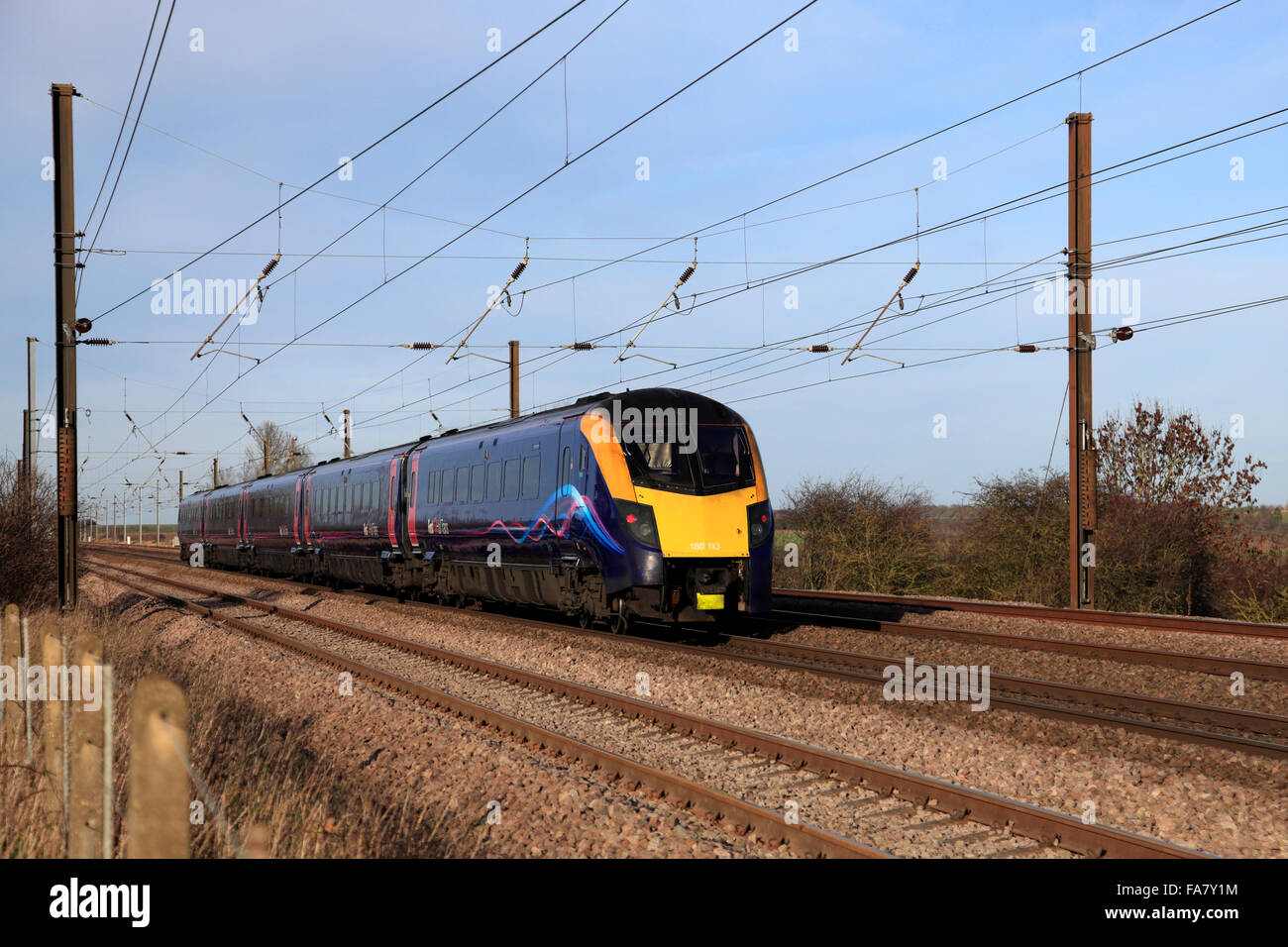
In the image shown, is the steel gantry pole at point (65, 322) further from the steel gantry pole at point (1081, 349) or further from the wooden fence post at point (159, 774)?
the steel gantry pole at point (1081, 349)

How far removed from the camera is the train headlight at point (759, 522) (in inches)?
585

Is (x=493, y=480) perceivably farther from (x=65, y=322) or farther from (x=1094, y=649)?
(x=1094, y=649)

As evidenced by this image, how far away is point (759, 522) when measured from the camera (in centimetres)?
1502

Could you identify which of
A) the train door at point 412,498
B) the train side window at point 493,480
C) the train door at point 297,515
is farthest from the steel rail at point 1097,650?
the train door at point 297,515

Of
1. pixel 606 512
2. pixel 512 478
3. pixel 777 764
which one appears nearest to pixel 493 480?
pixel 512 478

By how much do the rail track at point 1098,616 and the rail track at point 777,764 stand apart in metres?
9.36

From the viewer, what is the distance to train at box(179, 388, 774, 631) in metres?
14.2

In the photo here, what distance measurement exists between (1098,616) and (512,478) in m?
9.95

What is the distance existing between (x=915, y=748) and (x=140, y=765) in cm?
664

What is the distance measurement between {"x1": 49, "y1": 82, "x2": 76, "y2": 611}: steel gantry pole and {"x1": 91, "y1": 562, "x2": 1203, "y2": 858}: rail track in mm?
7977

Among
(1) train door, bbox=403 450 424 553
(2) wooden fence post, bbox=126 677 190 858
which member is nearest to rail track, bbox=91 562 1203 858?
(2) wooden fence post, bbox=126 677 190 858

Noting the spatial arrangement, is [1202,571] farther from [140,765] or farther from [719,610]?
[140,765]

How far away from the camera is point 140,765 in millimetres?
3514
